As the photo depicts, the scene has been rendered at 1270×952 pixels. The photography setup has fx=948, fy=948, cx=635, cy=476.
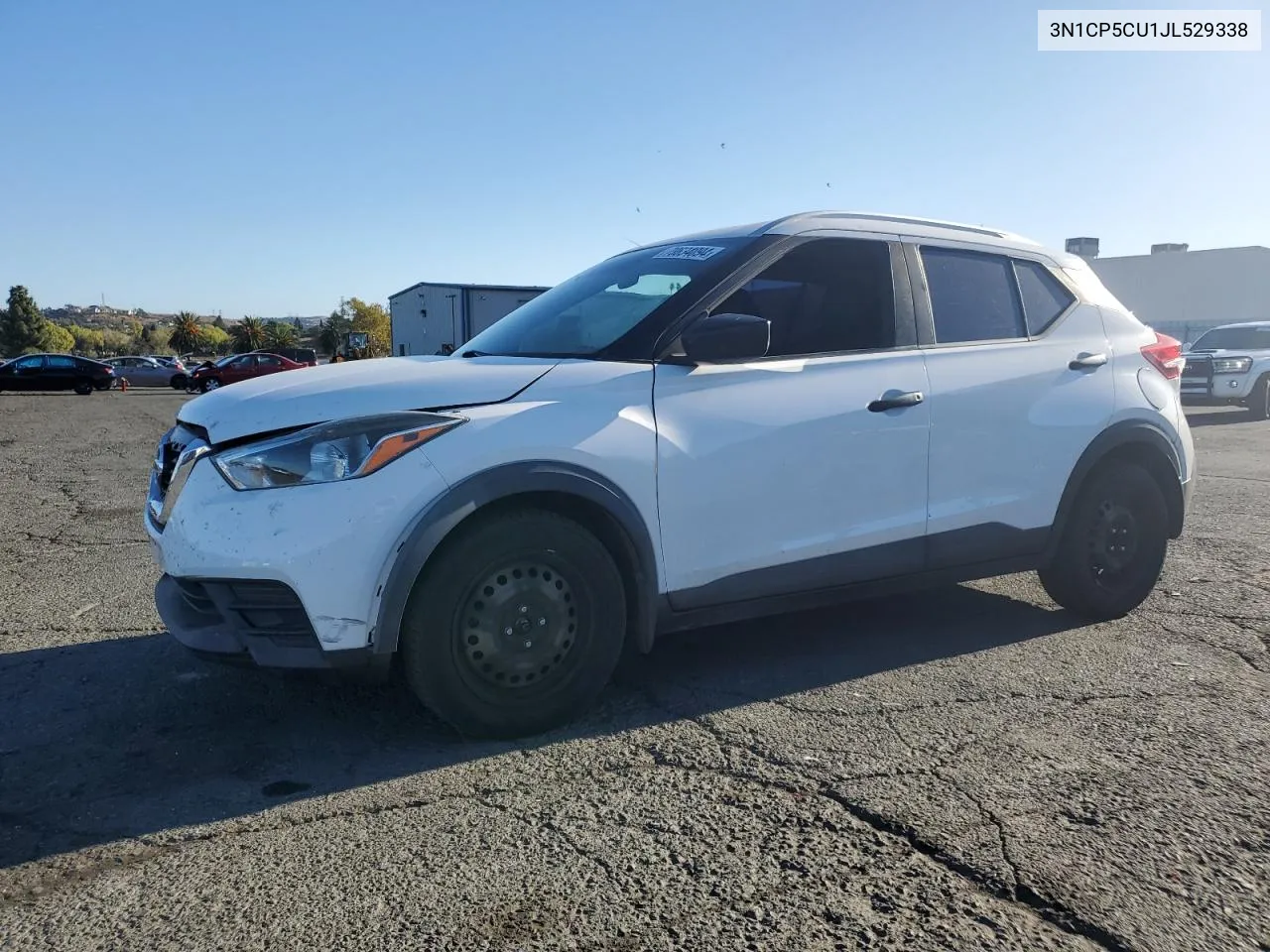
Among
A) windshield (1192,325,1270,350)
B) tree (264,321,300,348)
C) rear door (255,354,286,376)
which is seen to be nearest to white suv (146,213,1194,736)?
windshield (1192,325,1270,350)

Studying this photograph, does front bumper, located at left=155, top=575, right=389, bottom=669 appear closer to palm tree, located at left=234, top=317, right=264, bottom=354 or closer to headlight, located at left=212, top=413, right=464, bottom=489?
headlight, located at left=212, top=413, right=464, bottom=489

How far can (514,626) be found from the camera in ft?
10.1

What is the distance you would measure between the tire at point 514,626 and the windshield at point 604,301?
819mm

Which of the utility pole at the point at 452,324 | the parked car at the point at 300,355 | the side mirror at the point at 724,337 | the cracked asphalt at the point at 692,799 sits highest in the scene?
the utility pole at the point at 452,324

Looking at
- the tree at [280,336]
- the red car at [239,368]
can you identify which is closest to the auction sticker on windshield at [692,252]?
the red car at [239,368]

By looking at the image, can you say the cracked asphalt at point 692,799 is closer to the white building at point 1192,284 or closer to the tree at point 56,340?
the white building at point 1192,284

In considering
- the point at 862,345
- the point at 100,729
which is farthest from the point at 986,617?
the point at 100,729

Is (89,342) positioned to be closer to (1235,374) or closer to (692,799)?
(1235,374)

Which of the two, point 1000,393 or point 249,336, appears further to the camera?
point 249,336

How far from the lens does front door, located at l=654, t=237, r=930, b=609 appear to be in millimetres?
3375

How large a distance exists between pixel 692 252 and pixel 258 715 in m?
2.45

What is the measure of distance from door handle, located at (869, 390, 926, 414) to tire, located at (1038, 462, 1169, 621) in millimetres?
1180

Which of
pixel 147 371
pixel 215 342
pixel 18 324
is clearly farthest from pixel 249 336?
pixel 147 371

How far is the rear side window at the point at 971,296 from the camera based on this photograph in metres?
4.16
